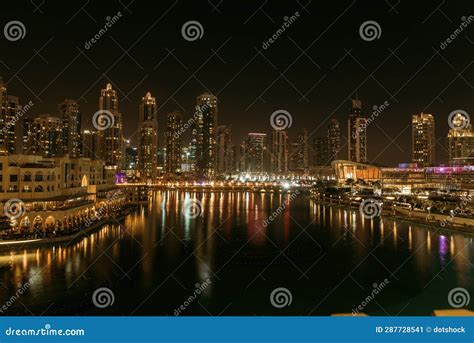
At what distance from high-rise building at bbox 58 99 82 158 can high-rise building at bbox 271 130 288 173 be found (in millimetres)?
22250

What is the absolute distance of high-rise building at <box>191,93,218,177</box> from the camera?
125ft

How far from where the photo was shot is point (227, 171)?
1818 inches

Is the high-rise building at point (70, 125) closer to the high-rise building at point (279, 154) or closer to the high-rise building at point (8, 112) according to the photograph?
the high-rise building at point (8, 112)

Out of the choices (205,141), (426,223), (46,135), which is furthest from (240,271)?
(205,141)

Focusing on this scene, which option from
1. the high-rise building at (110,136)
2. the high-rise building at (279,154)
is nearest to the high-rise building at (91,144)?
the high-rise building at (110,136)

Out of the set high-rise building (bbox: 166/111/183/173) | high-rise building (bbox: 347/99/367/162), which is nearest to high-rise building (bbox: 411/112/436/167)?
high-rise building (bbox: 347/99/367/162)

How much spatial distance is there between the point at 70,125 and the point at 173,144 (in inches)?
471

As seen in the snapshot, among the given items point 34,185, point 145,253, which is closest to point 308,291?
point 145,253

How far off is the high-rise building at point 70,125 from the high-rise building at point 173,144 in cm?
1006

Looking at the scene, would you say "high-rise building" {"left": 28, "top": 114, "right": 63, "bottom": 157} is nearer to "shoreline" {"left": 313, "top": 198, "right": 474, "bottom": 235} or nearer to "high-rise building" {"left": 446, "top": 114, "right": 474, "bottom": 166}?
→ "shoreline" {"left": 313, "top": 198, "right": 474, "bottom": 235}

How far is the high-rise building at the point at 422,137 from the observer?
107 feet

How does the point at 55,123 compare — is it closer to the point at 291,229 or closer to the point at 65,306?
the point at 291,229

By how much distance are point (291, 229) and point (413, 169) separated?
17811 mm

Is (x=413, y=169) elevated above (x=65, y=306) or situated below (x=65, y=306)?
above
